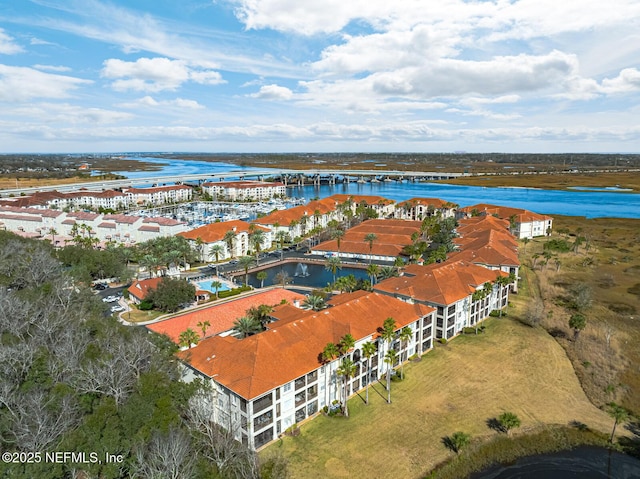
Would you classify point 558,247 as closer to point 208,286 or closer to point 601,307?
point 601,307

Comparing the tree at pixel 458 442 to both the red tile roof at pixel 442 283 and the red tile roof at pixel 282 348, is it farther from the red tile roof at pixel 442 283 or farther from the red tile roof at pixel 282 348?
the red tile roof at pixel 442 283

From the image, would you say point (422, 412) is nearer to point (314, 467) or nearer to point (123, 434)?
point (314, 467)

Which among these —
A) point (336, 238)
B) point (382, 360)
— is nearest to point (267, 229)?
point (336, 238)

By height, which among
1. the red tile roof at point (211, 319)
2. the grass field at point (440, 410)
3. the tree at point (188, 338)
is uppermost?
the tree at point (188, 338)

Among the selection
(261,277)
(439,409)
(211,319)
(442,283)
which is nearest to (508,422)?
(439,409)

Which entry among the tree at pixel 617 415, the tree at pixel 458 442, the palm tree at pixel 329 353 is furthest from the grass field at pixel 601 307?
the palm tree at pixel 329 353

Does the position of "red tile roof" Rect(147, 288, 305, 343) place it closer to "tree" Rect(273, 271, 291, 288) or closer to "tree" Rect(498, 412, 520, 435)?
"tree" Rect(273, 271, 291, 288)
